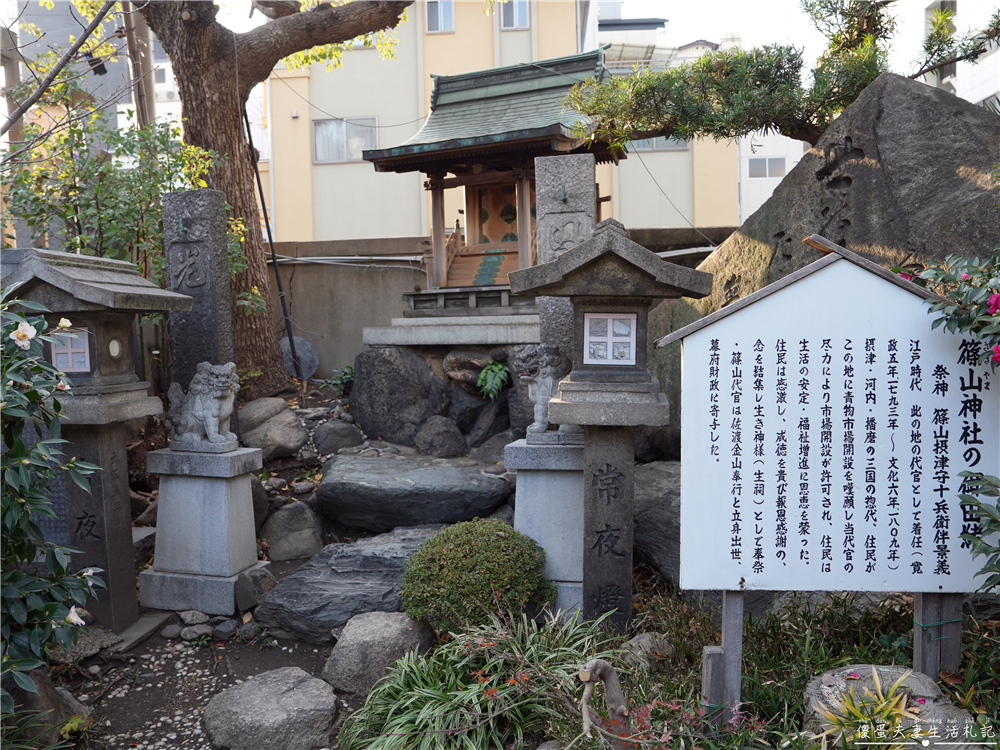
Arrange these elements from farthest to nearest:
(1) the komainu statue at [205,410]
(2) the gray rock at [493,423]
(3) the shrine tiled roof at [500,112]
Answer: (3) the shrine tiled roof at [500,112] → (2) the gray rock at [493,423] → (1) the komainu statue at [205,410]

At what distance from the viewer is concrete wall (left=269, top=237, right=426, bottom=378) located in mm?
12477

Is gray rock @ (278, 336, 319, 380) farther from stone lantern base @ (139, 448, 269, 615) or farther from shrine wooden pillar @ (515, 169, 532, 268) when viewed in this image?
stone lantern base @ (139, 448, 269, 615)

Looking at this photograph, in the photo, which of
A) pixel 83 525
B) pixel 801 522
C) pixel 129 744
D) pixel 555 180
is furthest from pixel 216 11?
pixel 801 522

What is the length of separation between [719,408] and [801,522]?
2.22 ft

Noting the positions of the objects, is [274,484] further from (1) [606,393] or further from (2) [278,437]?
(1) [606,393]

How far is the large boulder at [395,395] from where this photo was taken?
8.85 m

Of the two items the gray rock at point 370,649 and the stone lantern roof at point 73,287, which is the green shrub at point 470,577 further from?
the stone lantern roof at point 73,287

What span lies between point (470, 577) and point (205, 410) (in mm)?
2836

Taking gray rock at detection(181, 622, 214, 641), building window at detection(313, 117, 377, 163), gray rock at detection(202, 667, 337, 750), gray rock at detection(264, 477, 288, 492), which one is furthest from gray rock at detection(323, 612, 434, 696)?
building window at detection(313, 117, 377, 163)

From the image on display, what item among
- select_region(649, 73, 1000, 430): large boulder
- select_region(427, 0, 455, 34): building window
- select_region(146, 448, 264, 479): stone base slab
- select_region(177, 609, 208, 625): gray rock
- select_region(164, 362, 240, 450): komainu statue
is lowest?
select_region(177, 609, 208, 625): gray rock

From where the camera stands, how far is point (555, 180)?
606 centimetres

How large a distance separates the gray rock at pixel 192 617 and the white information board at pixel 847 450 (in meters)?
4.18

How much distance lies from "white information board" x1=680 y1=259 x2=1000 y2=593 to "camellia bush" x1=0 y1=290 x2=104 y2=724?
317cm

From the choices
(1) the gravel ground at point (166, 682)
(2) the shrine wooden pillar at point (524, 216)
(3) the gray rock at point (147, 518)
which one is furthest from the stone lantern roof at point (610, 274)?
(2) the shrine wooden pillar at point (524, 216)
